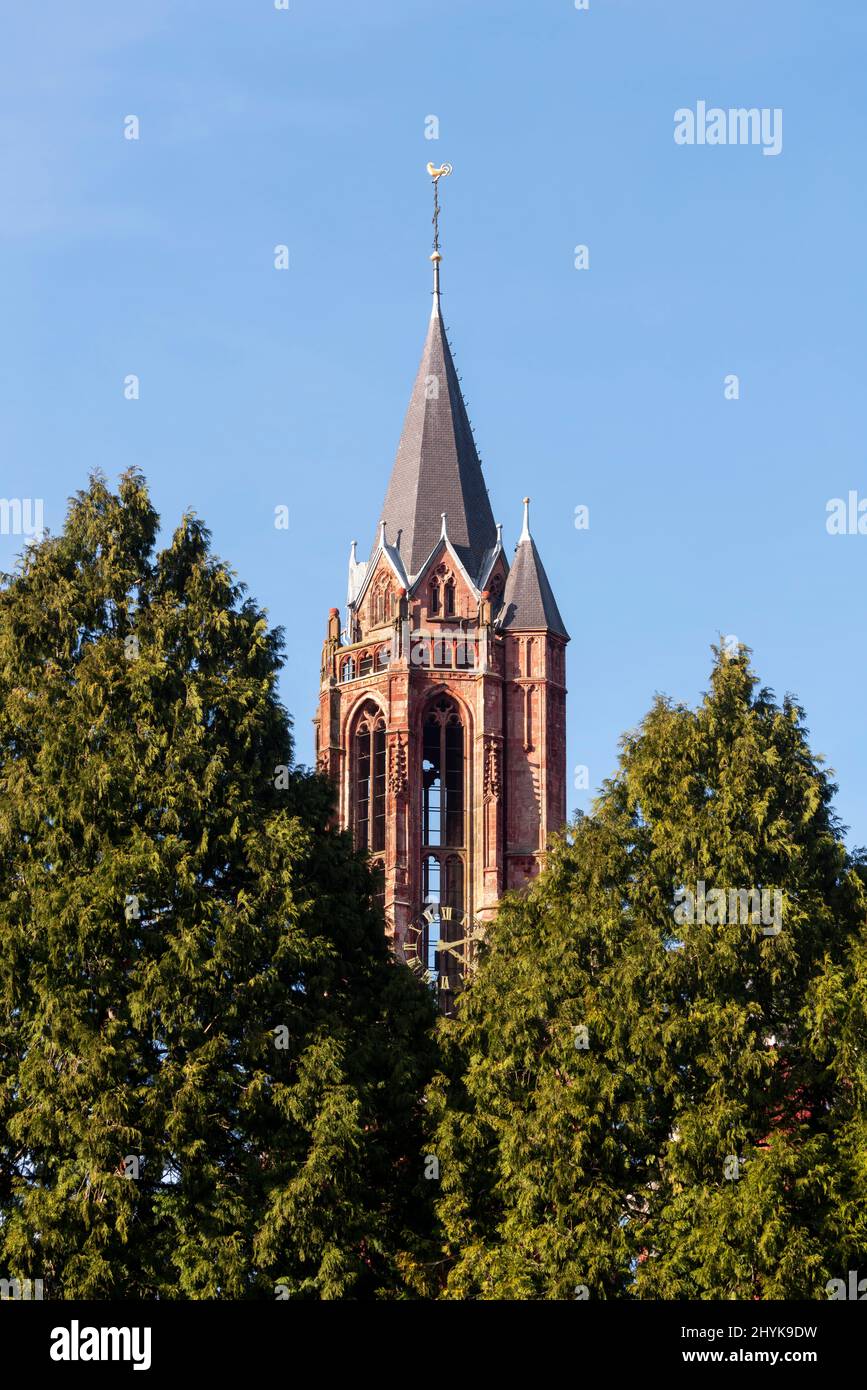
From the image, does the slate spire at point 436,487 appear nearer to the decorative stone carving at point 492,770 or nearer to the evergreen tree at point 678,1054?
the decorative stone carving at point 492,770

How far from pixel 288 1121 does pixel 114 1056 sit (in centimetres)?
277

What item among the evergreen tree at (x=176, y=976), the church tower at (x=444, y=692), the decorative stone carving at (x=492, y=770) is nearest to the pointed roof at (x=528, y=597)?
the church tower at (x=444, y=692)

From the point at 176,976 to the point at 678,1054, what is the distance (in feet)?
23.9

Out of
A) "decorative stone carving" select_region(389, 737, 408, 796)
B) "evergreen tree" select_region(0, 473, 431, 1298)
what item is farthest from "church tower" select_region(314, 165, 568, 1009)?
"evergreen tree" select_region(0, 473, 431, 1298)

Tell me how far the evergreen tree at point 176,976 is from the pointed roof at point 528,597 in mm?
54433

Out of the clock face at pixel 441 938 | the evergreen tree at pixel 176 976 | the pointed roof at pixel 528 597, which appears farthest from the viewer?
the pointed roof at pixel 528 597

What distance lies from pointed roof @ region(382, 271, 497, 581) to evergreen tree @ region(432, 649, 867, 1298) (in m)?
56.5

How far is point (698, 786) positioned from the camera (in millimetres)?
38156

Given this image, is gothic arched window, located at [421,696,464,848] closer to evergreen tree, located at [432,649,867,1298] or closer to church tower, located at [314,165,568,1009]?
church tower, located at [314,165,568,1009]

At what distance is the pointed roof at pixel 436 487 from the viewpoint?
9519cm

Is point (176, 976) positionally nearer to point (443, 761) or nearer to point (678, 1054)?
point (678, 1054)

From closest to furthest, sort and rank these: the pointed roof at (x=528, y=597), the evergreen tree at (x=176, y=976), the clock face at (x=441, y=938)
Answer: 1. the evergreen tree at (x=176, y=976)
2. the clock face at (x=441, y=938)
3. the pointed roof at (x=528, y=597)

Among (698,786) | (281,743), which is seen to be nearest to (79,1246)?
(281,743)
